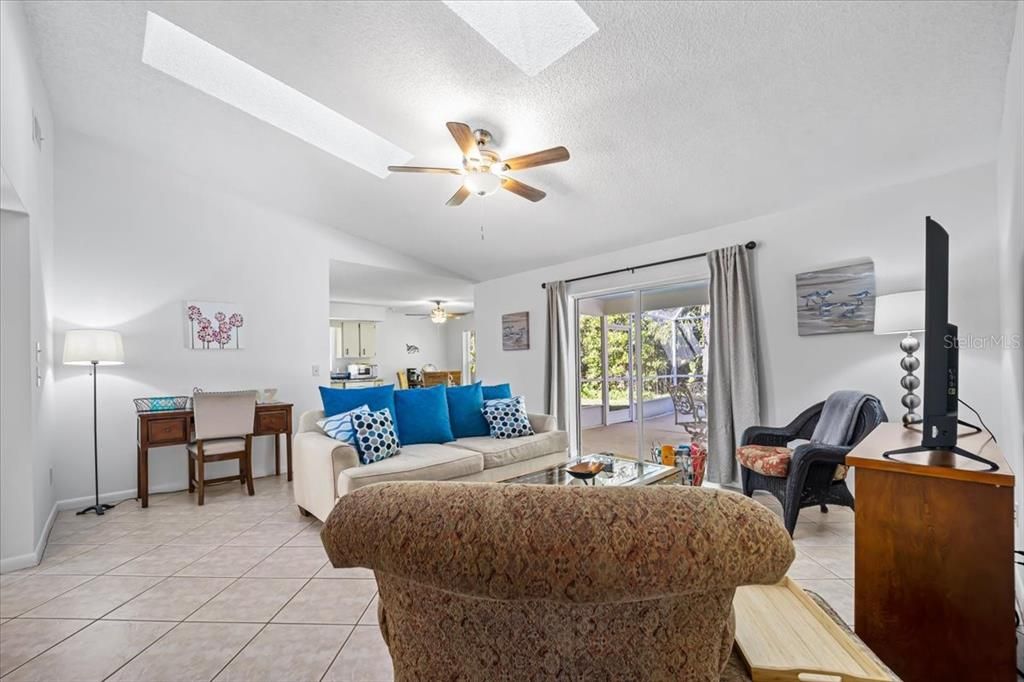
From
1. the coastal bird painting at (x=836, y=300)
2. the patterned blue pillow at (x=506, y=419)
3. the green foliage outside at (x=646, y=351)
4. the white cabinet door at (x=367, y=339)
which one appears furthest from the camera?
the white cabinet door at (x=367, y=339)

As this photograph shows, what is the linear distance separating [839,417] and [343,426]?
3238 mm

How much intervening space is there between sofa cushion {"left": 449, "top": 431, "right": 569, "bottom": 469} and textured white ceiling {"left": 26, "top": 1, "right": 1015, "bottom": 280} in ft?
6.73

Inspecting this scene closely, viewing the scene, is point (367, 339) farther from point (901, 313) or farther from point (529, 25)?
point (901, 313)

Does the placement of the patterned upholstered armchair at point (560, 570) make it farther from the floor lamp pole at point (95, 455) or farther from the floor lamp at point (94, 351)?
the floor lamp pole at point (95, 455)

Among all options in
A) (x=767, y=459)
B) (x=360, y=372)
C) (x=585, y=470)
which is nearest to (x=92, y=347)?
(x=585, y=470)

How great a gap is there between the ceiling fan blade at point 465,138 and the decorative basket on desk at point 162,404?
3.31m

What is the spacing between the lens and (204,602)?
219 cm

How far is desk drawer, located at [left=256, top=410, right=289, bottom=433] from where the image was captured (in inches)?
168

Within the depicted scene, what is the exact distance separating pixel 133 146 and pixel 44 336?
1827mm

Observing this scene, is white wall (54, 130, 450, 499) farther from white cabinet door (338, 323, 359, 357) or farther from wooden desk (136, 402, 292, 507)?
white cabinet door (338, 323, 359, 357)

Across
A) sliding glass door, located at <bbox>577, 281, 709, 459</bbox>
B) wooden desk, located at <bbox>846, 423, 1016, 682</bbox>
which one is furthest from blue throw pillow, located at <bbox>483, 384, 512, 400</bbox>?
wooden desk, located at <bbox>846, 423, 1016, 682</bbox>

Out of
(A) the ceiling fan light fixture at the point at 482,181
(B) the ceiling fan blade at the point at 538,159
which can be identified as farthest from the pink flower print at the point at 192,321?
(B) the ceiling fan blade at the point at 538,159

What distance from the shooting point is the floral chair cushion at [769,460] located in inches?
114

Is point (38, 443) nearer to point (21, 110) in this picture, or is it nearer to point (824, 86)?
point (21, 110)
